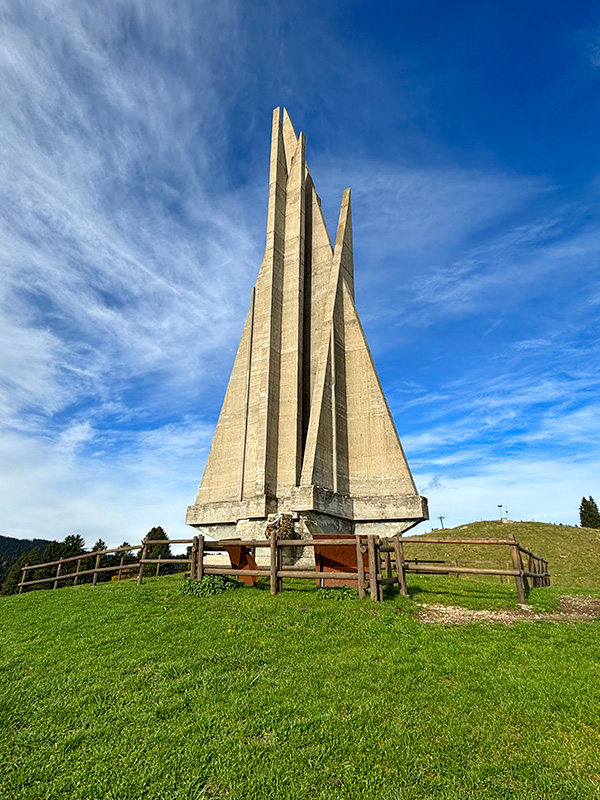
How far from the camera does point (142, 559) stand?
647 inches

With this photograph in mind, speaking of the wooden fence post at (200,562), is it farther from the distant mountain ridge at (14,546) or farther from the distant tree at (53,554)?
the distant mountain ridge at (14,546)

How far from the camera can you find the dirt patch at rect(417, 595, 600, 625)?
980 cm

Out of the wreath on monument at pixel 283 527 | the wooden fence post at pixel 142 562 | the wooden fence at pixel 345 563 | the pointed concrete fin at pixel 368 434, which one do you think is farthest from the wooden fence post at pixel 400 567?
the wooden fence post at pixel 142 562

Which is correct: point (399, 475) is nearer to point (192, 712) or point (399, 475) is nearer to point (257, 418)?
point (257, 418)

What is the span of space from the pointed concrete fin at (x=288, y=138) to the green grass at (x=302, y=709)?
87.8 ft

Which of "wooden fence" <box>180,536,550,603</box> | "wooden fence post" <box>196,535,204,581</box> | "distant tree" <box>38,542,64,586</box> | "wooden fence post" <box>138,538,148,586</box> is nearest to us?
"wooden fence" <box>180,536,550,603</box>

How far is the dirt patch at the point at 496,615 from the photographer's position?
9.80 metres

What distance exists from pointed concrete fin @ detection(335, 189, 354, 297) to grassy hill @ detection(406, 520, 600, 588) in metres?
22.0

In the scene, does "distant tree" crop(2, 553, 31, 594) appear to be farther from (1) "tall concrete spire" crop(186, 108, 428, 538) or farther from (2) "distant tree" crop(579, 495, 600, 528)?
(2) "distant tree" crop(579, 495, 600, 528)

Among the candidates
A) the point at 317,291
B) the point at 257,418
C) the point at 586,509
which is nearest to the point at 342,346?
the point at 317,291

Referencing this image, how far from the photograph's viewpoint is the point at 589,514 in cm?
7262

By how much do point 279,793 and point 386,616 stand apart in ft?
18.1

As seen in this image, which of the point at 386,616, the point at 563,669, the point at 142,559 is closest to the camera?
the point at 563,669

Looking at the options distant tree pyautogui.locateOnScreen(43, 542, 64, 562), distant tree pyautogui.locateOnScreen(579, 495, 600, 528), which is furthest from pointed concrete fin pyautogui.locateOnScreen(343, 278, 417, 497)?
distant tree pyautogui.locateOnScreen(579, 495, 600, 528)
